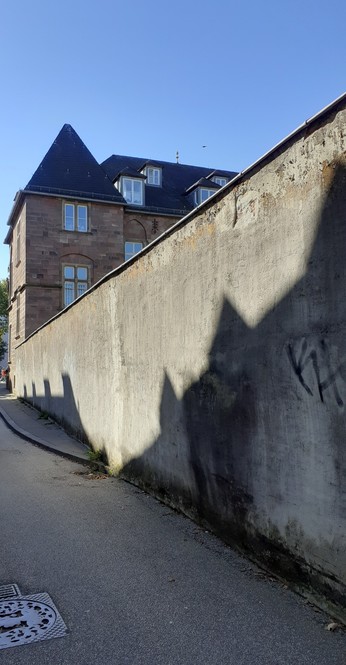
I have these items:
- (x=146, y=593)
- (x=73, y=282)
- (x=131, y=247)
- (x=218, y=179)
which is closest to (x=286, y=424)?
(x=146, y=593)

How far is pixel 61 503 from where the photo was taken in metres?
6.55

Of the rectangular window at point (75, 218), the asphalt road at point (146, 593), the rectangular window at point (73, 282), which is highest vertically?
the rectangular window at point (75, 218)

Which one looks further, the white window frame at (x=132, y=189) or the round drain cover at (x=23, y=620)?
the white window frame at (x=132, y=189)

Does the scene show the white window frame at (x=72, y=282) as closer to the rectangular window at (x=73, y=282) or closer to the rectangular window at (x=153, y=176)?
the rectangular window at (x=73, y=282)

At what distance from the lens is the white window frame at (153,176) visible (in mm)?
34500

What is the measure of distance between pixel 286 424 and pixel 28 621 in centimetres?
218

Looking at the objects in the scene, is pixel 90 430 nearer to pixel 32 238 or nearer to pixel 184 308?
pixel 184 308

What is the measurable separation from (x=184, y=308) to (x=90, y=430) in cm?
513

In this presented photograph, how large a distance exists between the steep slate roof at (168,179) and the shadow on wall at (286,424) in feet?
89.6

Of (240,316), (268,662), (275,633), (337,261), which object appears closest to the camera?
(268,662)

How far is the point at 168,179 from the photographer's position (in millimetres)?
36531

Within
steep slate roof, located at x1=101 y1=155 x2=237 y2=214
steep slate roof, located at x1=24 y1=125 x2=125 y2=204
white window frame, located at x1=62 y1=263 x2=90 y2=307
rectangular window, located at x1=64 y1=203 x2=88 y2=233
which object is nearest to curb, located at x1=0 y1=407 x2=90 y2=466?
white window frame, located at x1=62 y1=263 x2=90 y2=307

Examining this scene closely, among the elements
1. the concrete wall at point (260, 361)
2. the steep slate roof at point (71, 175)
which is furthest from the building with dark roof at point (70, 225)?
the concrete wall at point (260, 361)

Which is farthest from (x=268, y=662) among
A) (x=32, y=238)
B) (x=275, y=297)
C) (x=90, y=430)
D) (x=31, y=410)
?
(x=32, y=238)
